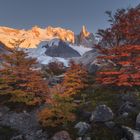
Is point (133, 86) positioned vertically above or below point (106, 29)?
below

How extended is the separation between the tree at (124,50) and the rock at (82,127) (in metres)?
5.93

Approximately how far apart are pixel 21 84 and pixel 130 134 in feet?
38.0

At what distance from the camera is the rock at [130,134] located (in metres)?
18.9

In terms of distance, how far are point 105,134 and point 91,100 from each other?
6761mm

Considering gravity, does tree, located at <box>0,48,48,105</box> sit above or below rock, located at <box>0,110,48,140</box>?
above

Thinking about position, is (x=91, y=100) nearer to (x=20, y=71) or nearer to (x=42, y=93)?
(x=42, y=93)

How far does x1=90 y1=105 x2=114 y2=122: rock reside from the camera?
860 inches

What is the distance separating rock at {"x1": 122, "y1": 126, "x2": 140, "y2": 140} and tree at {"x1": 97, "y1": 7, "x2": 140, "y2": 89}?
6278mm

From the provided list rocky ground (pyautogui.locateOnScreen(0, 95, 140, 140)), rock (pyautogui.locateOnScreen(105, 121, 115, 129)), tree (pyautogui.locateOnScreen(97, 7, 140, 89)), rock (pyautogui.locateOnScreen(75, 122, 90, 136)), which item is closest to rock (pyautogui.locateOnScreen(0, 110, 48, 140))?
rocky ground (pyautogui.locateOnScreen(0, 95, 140, 140))

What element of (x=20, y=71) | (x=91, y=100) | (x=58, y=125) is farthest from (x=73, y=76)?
(x=58, y=125)

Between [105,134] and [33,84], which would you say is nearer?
[105,134]

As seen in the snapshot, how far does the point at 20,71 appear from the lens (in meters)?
28.4

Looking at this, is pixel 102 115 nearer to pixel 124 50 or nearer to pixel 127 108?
pixel 127 108

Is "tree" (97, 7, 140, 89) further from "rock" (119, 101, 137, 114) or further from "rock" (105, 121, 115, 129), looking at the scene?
"rock" (105, 121, 115, 129)
